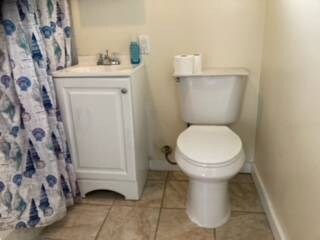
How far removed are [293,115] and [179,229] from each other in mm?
869

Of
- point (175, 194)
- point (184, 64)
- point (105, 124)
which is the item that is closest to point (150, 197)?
point (175, 194)

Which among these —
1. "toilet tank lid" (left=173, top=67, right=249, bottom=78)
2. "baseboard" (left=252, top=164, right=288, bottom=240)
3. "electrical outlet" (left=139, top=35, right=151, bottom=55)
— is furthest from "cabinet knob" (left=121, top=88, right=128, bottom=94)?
"baseboard" (left=252, top=164, right=288, bottom=240)

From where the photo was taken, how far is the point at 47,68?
5.12 feet

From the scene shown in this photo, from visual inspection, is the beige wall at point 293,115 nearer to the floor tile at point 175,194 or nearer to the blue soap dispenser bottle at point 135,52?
the floor tile at point 175,194

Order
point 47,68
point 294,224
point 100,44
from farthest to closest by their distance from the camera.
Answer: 1. point 100,44
2. point 47,68
3. point 294,224

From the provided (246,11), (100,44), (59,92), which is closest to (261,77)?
(246,11)

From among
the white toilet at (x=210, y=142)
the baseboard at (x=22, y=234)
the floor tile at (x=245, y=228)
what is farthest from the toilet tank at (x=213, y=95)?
the baseboard at (x=22, y=234)

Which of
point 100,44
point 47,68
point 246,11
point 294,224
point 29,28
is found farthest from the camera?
point 100,44

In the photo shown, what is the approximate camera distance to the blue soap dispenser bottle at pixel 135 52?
185 cm

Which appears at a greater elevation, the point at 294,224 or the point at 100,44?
the point at 100,44

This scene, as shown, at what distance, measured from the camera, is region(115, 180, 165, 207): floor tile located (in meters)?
1.80

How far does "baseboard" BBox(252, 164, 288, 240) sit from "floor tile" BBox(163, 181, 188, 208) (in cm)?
49

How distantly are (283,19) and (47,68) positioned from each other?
129cm

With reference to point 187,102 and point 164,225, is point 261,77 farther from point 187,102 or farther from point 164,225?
point 164,225
